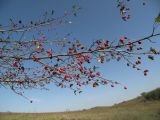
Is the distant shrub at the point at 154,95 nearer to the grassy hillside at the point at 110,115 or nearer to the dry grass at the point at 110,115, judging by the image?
the grassy hillside at the point at 110,115

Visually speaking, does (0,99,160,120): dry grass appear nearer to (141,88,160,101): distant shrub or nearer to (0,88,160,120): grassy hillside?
(0,88,160,120): grassy hillside

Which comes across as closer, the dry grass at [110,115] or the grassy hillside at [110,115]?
the dry grass at [110,115]

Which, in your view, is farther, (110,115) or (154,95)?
(154,95)

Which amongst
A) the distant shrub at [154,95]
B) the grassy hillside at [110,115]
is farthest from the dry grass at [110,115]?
the distant shrub at [154,95]

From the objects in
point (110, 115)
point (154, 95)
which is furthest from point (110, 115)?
point (154, 95)

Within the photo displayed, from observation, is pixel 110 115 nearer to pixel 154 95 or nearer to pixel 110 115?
pixel 110 115

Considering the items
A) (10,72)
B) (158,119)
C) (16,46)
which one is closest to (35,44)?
(16,46)

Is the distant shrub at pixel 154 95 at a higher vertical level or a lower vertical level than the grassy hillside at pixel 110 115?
higher

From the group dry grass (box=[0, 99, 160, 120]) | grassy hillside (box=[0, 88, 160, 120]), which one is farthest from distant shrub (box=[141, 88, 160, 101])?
dry grass (box=[0, 99, 160, 120])

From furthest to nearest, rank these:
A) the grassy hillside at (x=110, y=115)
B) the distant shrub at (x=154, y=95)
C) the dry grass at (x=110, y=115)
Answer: the distant shrub at (x=154, y=95) → the grassy hillside at (x=110, y=115) → the dry grass at (x=110, y=115)

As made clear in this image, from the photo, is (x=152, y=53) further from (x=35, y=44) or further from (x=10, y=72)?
(x=10, y=72)

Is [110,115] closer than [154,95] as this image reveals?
Yes

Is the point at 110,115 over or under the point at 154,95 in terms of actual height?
under

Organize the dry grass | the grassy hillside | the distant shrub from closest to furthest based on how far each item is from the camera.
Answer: the dry grass, the grassy hillside, the distant shrub
